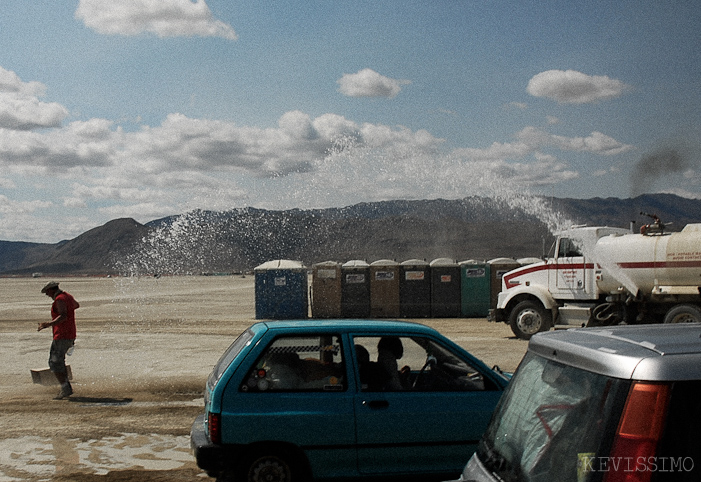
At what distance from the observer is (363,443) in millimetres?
5078

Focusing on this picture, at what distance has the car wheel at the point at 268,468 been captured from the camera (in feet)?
16.4

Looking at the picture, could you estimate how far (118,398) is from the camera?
9977 mm

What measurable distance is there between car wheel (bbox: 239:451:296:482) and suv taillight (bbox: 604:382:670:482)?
342 cm

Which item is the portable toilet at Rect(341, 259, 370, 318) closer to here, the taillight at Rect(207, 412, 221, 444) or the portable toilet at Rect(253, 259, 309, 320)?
the portable toilet at Rect(253, 259, 309, 320)

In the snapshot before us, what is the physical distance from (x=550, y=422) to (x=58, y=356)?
920 cm

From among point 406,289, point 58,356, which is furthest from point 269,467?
point 406,289

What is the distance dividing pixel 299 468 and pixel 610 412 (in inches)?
135

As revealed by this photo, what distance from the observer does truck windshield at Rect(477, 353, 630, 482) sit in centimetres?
216

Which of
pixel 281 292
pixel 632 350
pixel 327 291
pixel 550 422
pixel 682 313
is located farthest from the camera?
pixel 281 292

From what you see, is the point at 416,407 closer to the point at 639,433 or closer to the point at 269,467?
the point at 269,467

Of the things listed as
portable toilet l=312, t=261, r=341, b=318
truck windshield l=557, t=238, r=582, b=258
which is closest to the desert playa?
truck windshield l=557, t=238, r=582, b=258

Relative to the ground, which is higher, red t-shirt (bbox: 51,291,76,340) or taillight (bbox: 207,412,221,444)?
red t-shirt (bbox: 51,291,76,340)

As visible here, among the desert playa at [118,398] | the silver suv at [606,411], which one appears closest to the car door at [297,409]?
the desert playa at [118,398]

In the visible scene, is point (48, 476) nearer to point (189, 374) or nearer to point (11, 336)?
point (189, 374)
